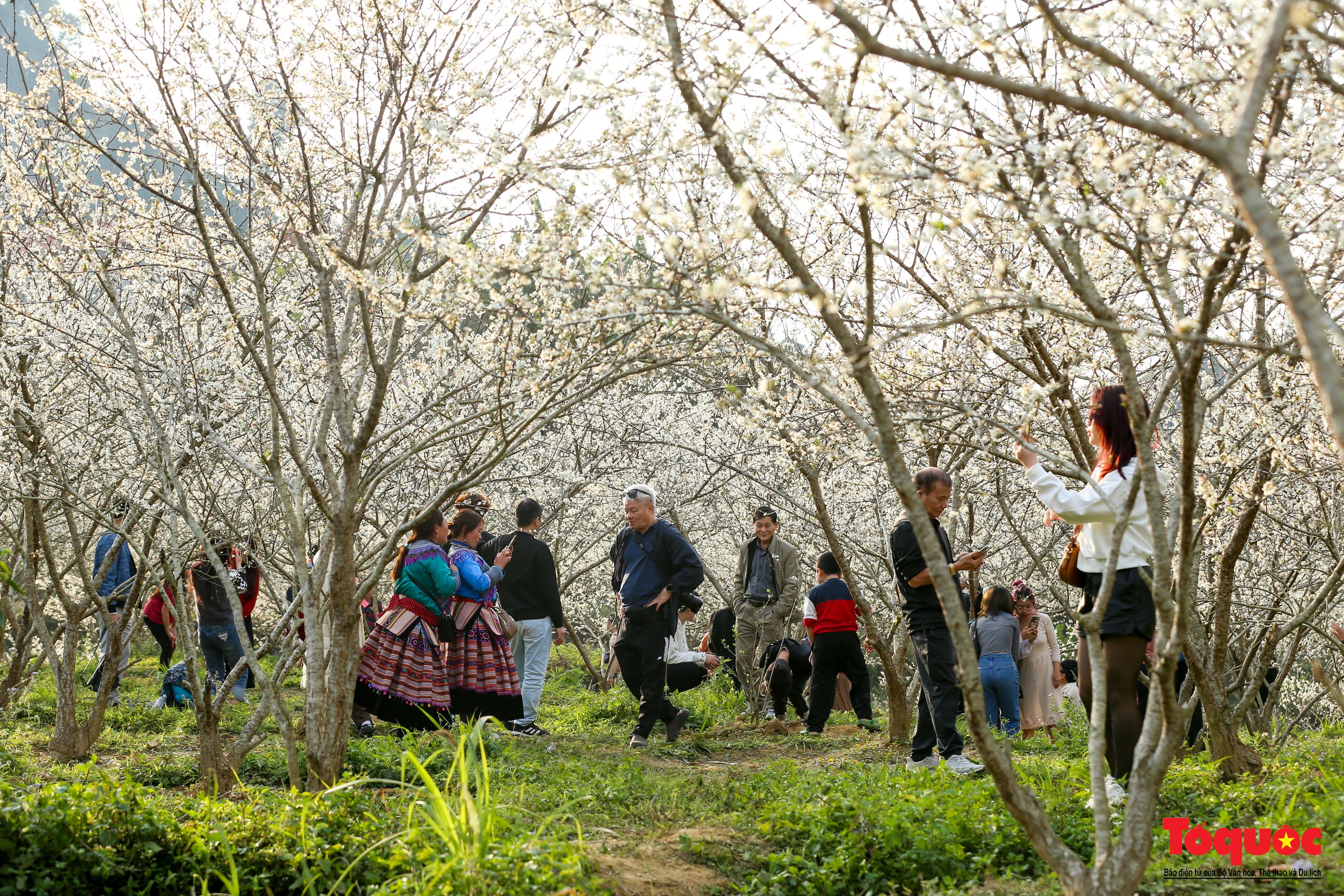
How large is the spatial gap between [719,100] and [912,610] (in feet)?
11.9

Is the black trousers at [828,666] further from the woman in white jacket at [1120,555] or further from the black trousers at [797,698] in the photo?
the woman in white jacket at [1120,555]

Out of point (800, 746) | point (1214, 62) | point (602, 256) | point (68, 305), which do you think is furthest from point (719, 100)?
point (68, 305)

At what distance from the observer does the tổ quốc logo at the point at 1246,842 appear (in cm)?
328

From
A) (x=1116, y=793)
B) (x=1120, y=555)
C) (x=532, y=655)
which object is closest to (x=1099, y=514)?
(x=1120, y=555)

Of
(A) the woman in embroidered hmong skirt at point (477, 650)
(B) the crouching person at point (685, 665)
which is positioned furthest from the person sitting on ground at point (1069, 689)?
(A) the woman in embroidered hmong skirt at point (477, 650)

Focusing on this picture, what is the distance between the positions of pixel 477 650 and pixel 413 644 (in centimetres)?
51

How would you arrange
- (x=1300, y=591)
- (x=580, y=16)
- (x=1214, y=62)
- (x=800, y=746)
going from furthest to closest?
1. (x=1300, y=591)
2. (x=800, y=746)
3. (x=580, y=16)
4. (x=1214, y=62)

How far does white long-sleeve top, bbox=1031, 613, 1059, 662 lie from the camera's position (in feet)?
29.0

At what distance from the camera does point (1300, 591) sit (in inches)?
374

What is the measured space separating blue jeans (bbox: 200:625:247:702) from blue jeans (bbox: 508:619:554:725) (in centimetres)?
249

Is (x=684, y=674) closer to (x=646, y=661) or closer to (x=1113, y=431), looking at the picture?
(x=646, y=661)

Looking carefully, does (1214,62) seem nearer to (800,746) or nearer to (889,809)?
(889,809)

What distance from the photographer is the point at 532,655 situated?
8.14m

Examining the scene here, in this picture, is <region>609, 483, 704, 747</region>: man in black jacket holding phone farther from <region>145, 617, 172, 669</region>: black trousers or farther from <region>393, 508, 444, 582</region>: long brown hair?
<region>145, 617, 172, 669</region>: black trousers
